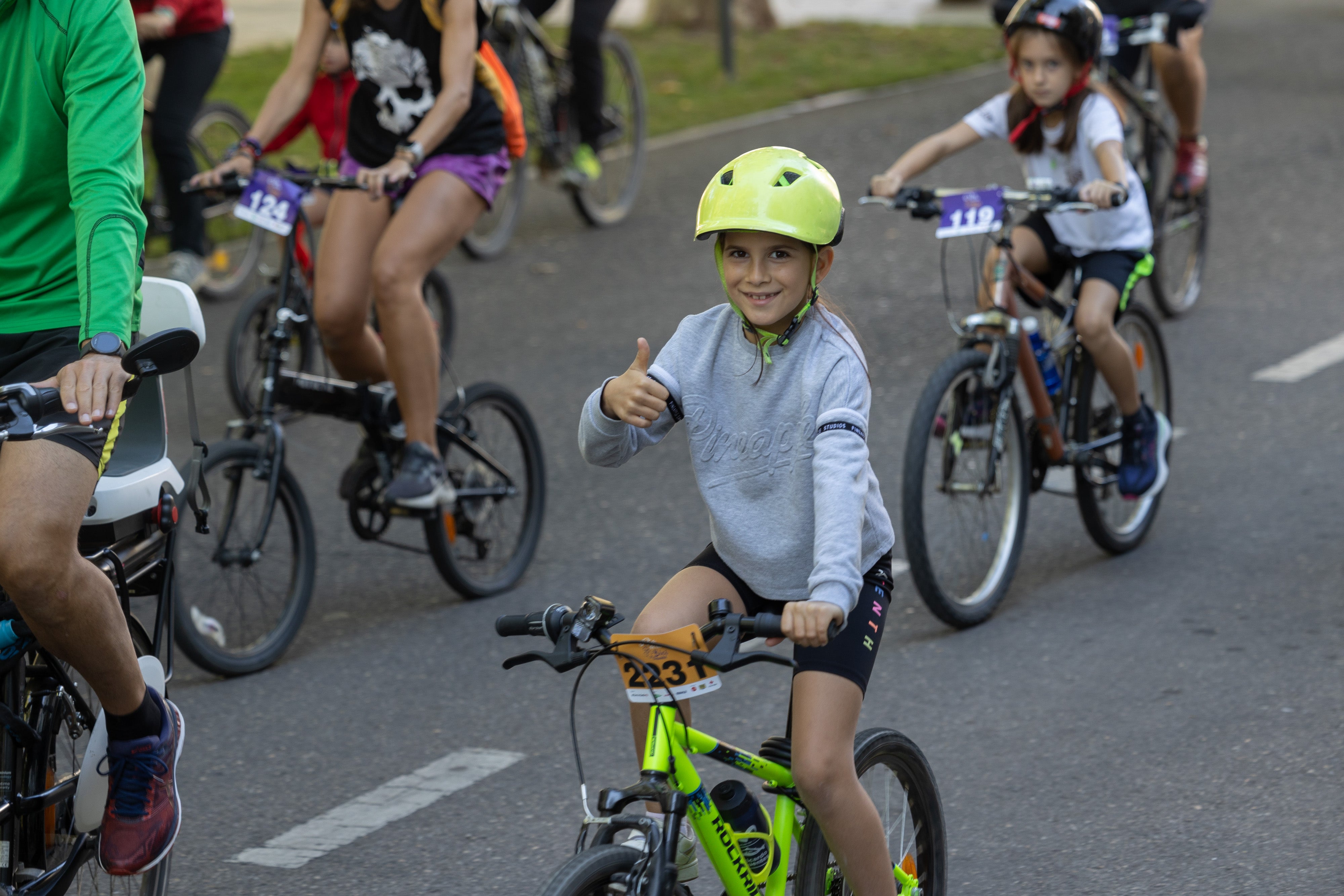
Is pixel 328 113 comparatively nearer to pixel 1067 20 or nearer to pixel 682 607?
pixel 1067 20

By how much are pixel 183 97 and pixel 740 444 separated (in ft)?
20.1

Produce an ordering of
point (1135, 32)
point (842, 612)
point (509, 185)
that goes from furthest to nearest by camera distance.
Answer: point (509, 185) → point (1135, 32) → point (842, 612)

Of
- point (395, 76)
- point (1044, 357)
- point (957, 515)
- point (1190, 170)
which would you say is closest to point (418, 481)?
point (395, 76)

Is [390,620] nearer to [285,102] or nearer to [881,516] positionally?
[285,102]

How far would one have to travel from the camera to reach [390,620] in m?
5.59

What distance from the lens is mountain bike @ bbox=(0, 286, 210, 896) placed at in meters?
3.10

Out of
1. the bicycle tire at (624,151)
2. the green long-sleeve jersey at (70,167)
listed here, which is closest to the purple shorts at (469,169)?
the green long-sleeve jersey at (70,167)

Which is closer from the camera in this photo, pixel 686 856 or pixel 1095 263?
pixel 686 856

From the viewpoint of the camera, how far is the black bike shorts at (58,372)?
308 centimetres

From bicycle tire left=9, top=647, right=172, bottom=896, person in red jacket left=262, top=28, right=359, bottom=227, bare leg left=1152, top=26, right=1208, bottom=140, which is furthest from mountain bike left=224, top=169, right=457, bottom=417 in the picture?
bare leg left=1152, top=26, right=1208, bottom=140

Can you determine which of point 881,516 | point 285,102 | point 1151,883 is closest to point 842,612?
point 881,516

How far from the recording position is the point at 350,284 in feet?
17.7

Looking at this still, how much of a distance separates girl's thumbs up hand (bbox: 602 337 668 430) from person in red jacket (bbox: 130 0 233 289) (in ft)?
19.0

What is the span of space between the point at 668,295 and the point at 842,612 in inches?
262
